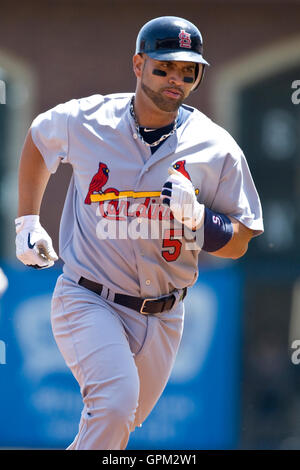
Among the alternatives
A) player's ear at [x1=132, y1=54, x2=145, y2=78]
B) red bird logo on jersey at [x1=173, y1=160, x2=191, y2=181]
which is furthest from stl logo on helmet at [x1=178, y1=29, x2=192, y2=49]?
red bird logo on jersey at [x1=173, y1=160, x2=191, y2=181]

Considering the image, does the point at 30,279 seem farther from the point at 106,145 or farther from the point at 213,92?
the point at 106,145

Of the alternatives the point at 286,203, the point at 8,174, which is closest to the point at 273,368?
the point at 286,203

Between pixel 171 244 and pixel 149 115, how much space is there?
54 centimetres

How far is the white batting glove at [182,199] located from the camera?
3.37m

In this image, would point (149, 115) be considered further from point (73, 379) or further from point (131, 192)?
point (73, 379)

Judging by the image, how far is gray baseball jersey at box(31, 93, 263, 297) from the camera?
11.8 ft

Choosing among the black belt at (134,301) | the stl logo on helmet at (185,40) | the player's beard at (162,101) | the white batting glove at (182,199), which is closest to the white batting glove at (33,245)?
the black belt at (134,301)

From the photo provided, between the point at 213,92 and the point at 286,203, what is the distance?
3.19ft

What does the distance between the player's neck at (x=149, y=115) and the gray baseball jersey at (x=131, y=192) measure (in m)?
0.05

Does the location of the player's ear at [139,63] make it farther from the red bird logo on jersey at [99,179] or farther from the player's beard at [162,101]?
the red bird logo on jersey at [99,179]

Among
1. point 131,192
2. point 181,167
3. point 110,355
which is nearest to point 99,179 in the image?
point 131,192

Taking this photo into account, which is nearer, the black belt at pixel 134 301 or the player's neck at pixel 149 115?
the black belt at pixel 134 301

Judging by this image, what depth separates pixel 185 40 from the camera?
3615mm

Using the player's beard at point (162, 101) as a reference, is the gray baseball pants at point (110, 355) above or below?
below
